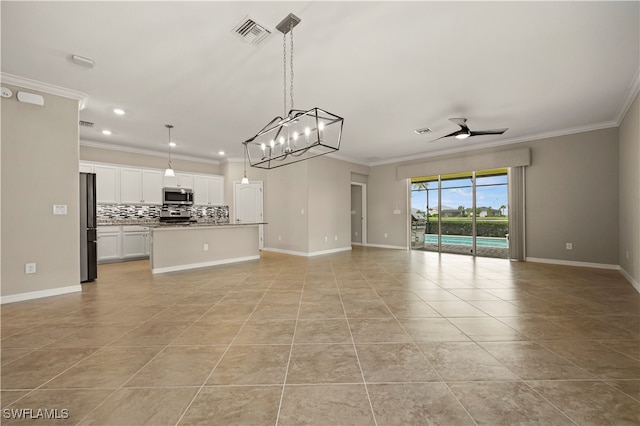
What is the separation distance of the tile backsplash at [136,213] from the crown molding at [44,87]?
3160 millimetres

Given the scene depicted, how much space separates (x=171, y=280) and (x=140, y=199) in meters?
3.31

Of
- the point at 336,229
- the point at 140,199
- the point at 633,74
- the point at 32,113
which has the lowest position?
the point at 336,229

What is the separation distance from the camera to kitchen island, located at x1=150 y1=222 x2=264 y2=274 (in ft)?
16.2

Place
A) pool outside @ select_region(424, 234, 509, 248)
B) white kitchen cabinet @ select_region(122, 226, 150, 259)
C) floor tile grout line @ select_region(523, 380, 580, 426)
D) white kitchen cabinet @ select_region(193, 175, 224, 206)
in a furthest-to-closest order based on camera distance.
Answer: pool outside @ select_region(424, 234, 509, 248), white kitchen cabinet @ select_region(193, 175, 224, 206), white kitchen cabinet @ select_region(122, 226, 150, 259), floor tile grout line @ select_region(523, 380, 580, 426)

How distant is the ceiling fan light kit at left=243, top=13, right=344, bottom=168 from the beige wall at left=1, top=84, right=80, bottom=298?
8.04 feet

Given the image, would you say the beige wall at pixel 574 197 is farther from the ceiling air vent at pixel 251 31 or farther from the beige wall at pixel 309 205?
the ceiling air vent at pixel 251 31

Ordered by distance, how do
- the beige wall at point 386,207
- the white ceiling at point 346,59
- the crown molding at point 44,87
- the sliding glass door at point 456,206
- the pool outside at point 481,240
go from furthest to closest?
the beige wall at point 386,207 → the pool outside at point 481,240 → the sliding glass door at point 456,206 → the crown molding at point 44,87 → the white ceiling at point 346,59

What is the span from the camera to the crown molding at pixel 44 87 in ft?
10.4

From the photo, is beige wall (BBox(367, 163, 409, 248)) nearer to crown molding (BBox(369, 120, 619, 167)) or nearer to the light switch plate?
crown molding (BBox(369, 120, 619, 167))

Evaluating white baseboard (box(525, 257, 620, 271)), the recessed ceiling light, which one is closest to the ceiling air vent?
the recessed ceiling light

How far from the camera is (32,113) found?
335cm

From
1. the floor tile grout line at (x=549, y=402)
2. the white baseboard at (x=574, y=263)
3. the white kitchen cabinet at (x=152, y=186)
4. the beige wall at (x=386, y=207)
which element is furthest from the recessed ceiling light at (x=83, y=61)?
the white baseboard at (x=574, y=263)

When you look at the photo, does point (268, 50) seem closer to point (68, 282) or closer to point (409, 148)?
point (68, 282)

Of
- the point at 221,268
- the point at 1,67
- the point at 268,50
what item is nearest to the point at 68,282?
the point at 221,268
